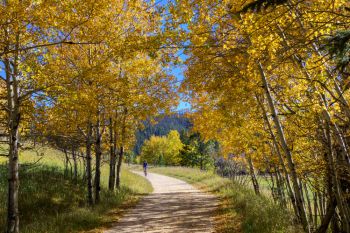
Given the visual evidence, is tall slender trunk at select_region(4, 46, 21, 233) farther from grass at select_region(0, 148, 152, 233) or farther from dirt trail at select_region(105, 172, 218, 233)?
dirt trail at select_region(105, 172, 218, 233)

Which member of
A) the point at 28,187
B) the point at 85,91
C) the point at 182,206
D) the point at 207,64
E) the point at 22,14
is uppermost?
the point at 22,14

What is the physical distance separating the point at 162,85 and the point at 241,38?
5642 mm

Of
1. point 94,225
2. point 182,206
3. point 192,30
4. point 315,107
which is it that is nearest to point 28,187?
point 94,225

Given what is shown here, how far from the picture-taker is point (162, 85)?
11.9 meters

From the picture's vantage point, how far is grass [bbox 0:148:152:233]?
8.33 meters

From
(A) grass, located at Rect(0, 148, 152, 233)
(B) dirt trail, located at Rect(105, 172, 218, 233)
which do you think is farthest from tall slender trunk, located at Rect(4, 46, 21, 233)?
(B) dirt trail, located at Rect(105, 172, 218, 233)

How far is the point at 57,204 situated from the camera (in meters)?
12.4

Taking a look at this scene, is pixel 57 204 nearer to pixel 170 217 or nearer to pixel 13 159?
pixel 170 217

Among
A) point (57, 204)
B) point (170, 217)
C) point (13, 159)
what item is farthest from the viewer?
point (57, 204)

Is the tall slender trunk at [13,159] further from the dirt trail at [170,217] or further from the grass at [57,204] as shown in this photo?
the dirt trail at [170,217]

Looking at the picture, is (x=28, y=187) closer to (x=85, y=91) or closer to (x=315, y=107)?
(x=85, y=91)

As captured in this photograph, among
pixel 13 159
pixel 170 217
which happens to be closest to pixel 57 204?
pixel 170 217

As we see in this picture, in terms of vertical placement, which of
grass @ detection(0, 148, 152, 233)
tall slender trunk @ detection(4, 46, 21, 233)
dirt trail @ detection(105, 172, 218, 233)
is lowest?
dirt trail @ detection(105, 172, 218, 233)

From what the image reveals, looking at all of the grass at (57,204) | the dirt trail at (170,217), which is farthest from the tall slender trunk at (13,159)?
the dirt trail at (170,217)
